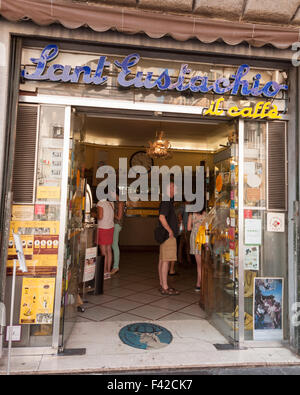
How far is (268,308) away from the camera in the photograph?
11.3 ft

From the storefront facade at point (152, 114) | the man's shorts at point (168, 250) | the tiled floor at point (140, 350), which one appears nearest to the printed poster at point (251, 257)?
the storefront facade at point (152, 114)

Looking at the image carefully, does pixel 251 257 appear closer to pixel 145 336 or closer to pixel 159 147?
pixel 145 336

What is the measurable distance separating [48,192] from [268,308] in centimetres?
284

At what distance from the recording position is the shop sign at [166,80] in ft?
10.3

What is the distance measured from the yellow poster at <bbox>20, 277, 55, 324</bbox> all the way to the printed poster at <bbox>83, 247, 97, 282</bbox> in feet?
4.13

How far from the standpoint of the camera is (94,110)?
3408 mm

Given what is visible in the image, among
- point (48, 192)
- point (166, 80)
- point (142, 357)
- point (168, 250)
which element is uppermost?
point (166, 80)

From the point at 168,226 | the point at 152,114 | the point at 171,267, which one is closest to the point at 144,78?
the point at 152,114

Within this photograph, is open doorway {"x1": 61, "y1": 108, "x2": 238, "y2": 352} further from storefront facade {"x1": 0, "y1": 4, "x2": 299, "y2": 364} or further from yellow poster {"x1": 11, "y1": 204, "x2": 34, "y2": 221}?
yellow poster {"x1": 11, "y1": 204, "x2": 34, "y2": 221}

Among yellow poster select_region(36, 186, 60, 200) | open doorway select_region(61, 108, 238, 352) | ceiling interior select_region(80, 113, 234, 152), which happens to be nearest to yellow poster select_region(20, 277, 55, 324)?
open doorway select_region(61, 108, 238, 352)

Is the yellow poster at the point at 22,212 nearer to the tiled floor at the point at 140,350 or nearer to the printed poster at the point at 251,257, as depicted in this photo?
the tiled floor at the point at 140,350

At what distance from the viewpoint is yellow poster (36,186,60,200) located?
319 cm
